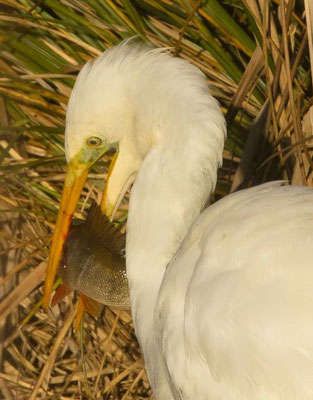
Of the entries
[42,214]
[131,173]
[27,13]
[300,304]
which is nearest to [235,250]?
[300,304]

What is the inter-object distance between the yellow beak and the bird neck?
13 cm

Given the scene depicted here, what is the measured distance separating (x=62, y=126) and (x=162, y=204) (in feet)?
2.90

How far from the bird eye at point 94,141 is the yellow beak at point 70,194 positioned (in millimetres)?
12

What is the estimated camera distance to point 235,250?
2000 mm

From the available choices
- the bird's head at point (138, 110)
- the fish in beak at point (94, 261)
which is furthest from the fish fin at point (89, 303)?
the bird's head at point (138, 110)

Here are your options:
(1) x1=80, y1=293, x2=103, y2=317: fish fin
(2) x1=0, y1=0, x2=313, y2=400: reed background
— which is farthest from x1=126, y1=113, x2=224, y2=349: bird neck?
(2) x1=0, y1=0, x2=313, y2=400: reed background

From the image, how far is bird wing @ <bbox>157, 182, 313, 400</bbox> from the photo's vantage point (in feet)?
6.17

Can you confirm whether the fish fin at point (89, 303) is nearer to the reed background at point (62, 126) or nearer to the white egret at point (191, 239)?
the white egret at point (191, 239)

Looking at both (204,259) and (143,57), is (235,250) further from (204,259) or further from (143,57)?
(143,57)

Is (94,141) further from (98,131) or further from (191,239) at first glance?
(191,239)

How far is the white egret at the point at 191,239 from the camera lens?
1911 mm

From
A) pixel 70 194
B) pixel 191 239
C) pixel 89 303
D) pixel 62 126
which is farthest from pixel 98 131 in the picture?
pixel 62 126

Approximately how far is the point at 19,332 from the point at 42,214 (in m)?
0.41

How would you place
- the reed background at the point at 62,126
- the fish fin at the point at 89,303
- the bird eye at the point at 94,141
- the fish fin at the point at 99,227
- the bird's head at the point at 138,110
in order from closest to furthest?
the bird's head at the point at 138,110
the bird eye at the point at 94,141
the fish fin at the point at 99,227
the fish fin at the point at 89,303
the reed background at the point at 62,126
